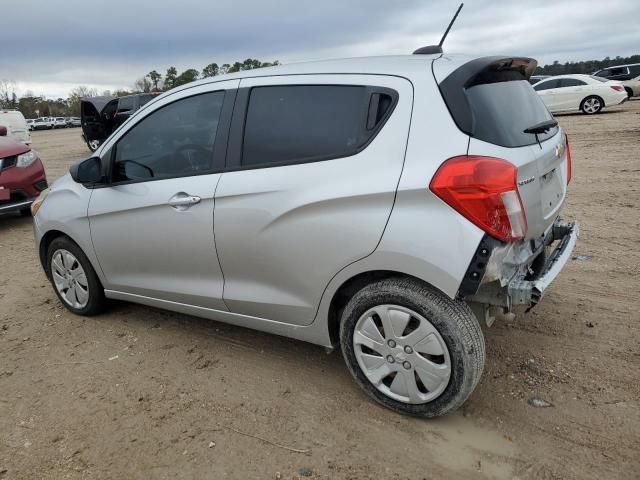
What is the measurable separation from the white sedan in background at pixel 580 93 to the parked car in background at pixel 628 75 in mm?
6185

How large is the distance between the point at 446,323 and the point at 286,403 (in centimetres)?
108

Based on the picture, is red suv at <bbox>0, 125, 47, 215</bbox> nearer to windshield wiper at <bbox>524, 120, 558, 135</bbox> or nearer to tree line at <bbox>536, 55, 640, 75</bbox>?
windshield wiper at <bbox>524, 120, 558, 135</bbox>

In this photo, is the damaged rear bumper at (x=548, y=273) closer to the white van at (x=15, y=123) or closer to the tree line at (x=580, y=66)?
the white van at (x=15, y=123)

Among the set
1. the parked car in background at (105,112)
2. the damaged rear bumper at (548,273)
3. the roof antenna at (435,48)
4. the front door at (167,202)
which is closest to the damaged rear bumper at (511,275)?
the damaged rear bumper at (548,273)

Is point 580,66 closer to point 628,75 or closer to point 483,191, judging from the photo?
point 628,75

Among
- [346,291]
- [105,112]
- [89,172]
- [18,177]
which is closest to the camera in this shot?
[346,291]

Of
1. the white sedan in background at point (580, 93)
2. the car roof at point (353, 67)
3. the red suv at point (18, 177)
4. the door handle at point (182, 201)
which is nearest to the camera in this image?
the car roof at point (353, 67)

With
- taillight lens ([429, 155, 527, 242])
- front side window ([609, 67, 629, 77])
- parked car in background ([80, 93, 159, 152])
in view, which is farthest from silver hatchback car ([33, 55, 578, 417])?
front side window ([609, 67, 629, 77])

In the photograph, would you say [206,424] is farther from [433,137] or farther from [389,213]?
[433,137]

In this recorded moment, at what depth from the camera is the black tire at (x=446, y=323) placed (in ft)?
8.00

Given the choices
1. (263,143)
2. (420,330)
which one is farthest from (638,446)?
(263,143)

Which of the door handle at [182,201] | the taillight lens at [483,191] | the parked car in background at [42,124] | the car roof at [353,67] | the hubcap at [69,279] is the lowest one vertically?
the parked car in background at [42,124]

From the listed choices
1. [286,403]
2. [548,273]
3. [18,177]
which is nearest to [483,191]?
[548,273]

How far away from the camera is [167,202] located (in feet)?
10.6
